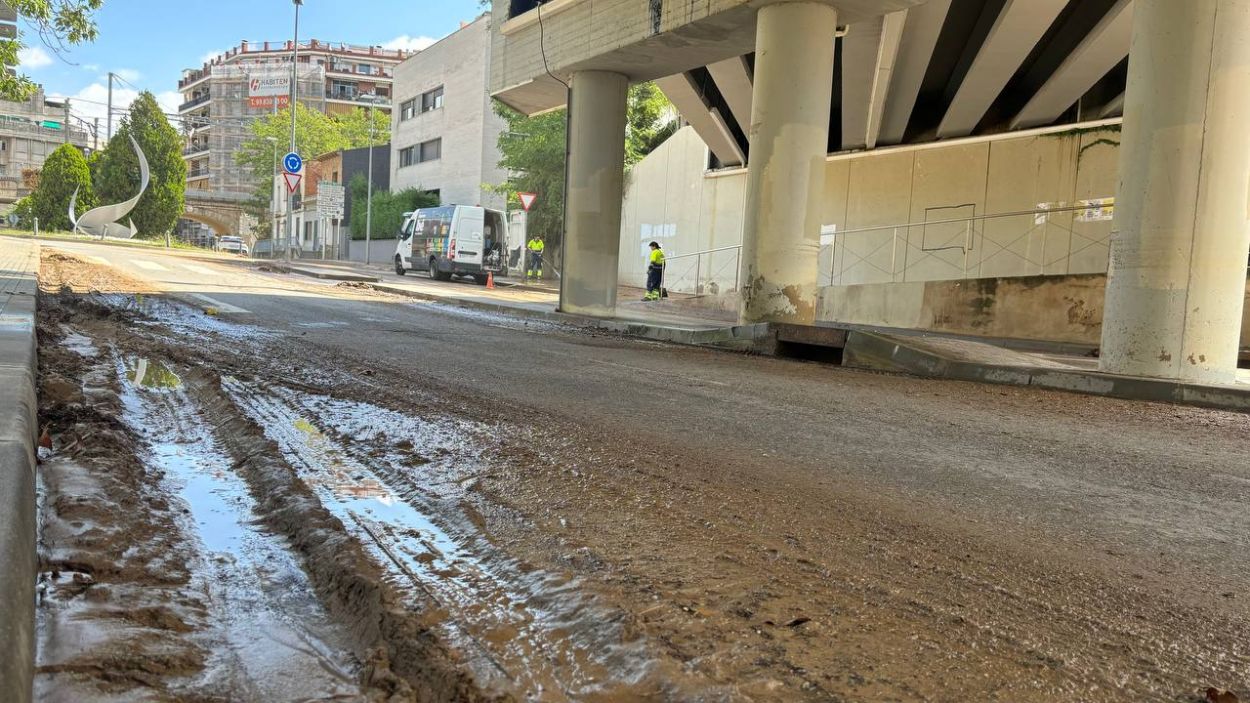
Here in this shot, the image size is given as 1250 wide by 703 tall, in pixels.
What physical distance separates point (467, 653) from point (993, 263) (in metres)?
22.1

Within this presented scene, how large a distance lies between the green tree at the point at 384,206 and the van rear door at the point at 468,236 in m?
17.2

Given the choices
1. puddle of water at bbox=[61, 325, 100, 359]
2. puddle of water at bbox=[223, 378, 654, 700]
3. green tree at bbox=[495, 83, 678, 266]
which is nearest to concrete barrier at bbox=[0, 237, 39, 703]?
puddle of water at bbox=[223, 378, 654, 700]

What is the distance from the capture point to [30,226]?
49.3 meters

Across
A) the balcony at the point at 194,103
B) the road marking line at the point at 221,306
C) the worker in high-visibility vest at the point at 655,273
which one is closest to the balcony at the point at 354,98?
the balcony at the point at 194,103

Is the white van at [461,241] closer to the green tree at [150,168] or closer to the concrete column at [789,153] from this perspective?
the concrete column at [789,153]

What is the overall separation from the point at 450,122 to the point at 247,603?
4511cm

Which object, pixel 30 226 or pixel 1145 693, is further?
pixel 30 226

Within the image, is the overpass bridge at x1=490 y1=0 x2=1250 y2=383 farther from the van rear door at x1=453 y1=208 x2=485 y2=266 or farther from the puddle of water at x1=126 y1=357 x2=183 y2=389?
the van rear door at x1=453 y1=208 x2=485 y2=266

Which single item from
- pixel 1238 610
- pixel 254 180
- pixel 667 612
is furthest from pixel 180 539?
pixel 254 180

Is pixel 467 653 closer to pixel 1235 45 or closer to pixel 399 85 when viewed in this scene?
pixel 1235 45

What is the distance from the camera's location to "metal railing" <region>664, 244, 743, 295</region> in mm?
26797

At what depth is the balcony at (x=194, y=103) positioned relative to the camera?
10450cm

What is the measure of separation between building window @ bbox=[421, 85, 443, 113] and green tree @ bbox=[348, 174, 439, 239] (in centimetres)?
473

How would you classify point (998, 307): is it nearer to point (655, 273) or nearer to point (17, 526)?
point (655, 273)
